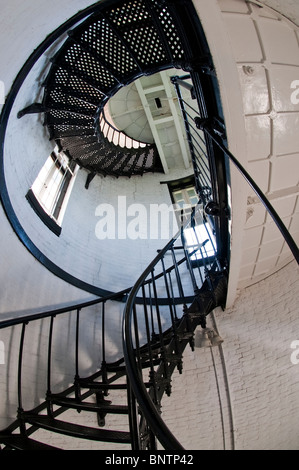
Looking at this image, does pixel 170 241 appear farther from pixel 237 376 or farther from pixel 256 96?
pixel 237 376

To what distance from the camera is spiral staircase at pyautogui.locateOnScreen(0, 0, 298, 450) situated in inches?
79.3

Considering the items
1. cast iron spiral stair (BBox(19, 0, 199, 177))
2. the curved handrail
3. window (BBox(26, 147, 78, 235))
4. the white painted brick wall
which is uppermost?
cast iron spiral stair (BBox(19, 0, 199, 177))

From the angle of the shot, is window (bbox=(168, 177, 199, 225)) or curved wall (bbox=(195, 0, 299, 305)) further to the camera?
window (bbox=(168, 177, 199, 225))

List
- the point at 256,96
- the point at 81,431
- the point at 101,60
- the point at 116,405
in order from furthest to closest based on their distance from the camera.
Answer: the point at 101,60, the point at 256,96, the point at 116,405, the point at 81,431

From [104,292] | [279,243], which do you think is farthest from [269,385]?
[104,292]

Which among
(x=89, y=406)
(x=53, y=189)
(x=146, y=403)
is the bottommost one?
(x=89, y=406)

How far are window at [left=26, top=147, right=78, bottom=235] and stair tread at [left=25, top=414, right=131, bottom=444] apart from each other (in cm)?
250

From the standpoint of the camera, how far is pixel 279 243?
3512 millimetres

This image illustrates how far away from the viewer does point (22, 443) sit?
209 cm

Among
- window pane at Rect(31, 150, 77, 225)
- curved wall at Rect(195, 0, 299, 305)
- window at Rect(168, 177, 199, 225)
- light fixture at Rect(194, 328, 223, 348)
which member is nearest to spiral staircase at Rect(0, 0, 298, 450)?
curved wall at Rect(195, 0, 299, 305)

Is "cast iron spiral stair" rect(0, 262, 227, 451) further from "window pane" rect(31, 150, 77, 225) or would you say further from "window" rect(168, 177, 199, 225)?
"window" rect(168, 177, 199, 225)

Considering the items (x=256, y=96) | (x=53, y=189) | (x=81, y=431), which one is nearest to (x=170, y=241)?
(x=256, y=96)

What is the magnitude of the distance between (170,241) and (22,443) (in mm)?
2043
